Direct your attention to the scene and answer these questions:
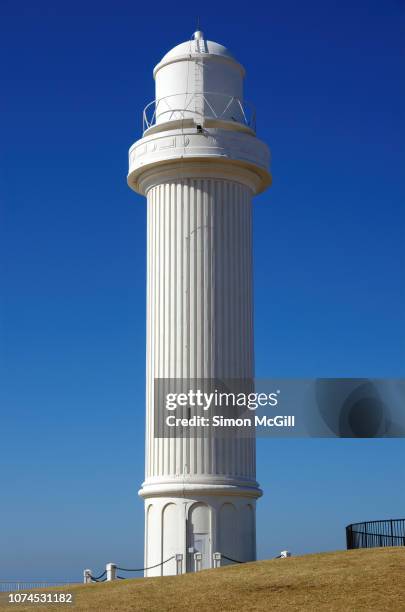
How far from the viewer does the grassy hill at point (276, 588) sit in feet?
85.8

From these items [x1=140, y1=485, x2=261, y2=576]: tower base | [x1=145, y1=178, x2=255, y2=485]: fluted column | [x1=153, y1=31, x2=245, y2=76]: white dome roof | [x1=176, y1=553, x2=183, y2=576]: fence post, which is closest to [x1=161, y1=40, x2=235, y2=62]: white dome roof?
[x1=153, y1=31, x2=245, y2=76]: white dome roof

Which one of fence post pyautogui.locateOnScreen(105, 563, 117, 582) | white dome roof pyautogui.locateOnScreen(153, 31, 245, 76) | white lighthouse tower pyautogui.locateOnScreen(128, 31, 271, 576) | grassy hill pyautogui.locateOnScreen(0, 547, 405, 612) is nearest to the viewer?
grassy hill pyautogui.locateOnScreen(0, 547, 405, 612)

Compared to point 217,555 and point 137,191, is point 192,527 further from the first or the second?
point 137,191

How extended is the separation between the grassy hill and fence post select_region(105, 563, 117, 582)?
349cm

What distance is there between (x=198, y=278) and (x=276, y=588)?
13.5 m

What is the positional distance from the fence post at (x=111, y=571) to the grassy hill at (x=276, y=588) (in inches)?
138

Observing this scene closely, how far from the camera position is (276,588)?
90.6ft

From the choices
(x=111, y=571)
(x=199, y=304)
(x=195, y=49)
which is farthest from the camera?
(x=195, y=49)

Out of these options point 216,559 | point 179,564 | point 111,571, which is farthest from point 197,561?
point 111,571

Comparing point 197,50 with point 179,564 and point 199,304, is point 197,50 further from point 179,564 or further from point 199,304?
point 179,564

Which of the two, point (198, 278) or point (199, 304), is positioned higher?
point (198, 278)

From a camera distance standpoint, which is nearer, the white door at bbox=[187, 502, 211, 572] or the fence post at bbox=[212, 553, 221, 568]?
the fence post at bbox=[212, 553, 221, 568]

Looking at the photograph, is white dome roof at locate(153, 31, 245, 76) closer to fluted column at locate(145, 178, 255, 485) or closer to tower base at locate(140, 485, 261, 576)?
fluted column at locate(145, 178, 255, 485)

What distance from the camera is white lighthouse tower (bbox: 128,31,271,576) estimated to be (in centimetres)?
3669
